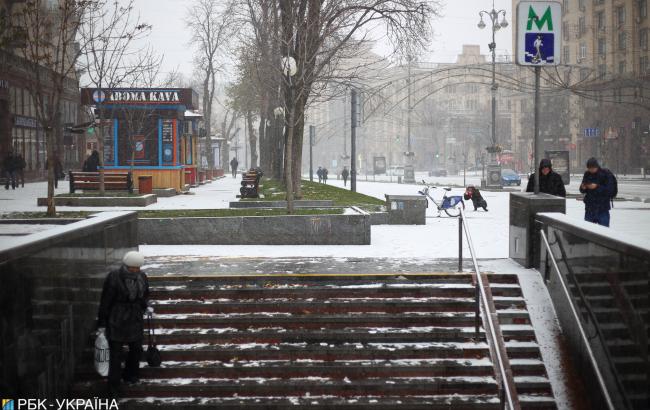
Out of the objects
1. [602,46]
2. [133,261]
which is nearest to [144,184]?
[133,261]

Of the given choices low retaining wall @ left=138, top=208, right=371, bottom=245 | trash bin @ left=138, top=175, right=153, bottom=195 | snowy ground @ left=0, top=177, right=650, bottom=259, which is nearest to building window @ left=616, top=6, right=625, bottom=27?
snowy ground @ left=0, top=177, right=650, bottom=259

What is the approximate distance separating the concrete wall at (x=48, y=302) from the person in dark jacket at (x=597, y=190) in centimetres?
837

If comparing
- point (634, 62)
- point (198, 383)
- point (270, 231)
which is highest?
point (634, 62)

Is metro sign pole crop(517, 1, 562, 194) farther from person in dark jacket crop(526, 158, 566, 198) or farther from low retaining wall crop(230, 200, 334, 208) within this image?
low retaining wall crop(230, 200, 334, 208)

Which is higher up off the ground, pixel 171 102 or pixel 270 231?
pixel 171 102

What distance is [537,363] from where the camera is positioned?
945 centimetres

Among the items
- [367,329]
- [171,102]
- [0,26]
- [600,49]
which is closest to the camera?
[367,329]

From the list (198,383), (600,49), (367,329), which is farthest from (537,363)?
(600,49)

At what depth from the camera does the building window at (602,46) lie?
266 feet

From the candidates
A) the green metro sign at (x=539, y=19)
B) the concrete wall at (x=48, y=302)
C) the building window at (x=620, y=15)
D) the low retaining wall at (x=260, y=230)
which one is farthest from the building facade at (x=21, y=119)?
the building window at (x=620, y=15)

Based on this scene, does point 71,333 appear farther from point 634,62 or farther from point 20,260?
point 634,62

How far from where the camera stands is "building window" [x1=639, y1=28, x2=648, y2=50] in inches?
2872

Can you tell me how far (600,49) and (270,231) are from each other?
73.3 meters

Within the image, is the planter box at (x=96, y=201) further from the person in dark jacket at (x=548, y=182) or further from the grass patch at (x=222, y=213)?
the person in dark jacket at (x=548, y=182)
